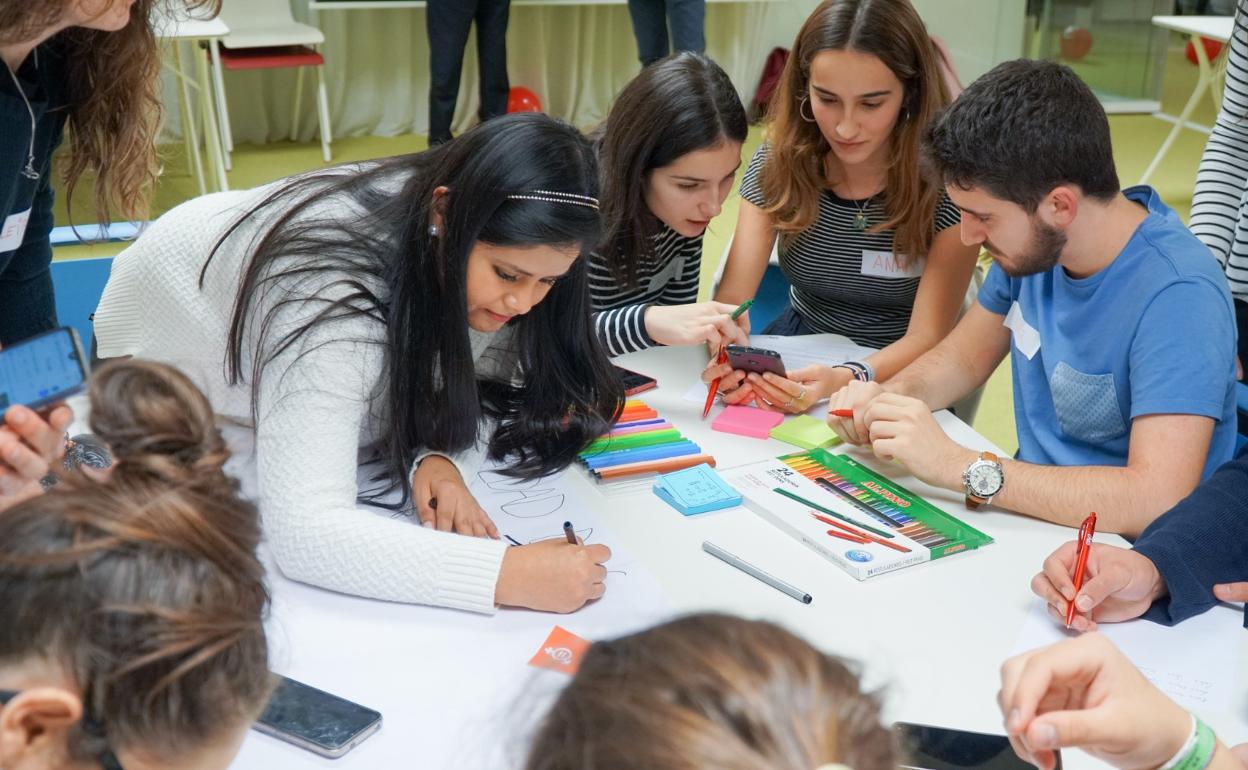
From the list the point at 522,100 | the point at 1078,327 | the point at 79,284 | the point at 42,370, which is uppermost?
the point at 42,370

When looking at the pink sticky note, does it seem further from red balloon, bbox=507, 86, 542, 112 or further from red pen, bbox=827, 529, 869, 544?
red balloon, bbox=507, 86, 542, 112

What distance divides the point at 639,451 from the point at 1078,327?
68 cm

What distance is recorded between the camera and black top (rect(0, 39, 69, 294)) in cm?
150

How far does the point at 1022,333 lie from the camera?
1.87 meters

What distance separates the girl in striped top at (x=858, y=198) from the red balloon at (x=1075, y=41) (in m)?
5.07

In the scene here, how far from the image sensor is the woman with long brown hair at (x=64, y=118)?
145 cm

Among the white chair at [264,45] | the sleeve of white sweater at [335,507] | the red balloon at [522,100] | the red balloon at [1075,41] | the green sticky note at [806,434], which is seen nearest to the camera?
the sleeve of white sweater at [335,507]

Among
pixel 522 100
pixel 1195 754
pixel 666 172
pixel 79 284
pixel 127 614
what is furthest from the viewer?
pixel 522 100

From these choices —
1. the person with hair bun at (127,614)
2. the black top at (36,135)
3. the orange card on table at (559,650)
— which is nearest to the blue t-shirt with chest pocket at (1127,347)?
the orange card on table at (559,650)

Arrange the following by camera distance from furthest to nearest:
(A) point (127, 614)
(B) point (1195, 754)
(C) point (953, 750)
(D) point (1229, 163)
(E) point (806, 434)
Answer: (D) point (1229, 163) → (E) point (806, 434) → (C) point (953, 750) → (B) point (1195, 754) → (A) point (127, 614)

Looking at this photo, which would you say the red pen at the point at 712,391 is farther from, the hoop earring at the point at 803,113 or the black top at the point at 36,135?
the black top at the point at 36,135

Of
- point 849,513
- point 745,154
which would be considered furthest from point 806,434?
point 745,154

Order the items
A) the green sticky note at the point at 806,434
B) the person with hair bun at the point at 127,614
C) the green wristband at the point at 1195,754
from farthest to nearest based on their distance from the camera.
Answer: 1. the green sticky note at the point at 806,434
2. the green wristband at the point at 1195,754
3. the person with hair bun at the point at 127,614

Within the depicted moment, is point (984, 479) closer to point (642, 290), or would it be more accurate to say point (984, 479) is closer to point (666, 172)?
point (666, 172)
